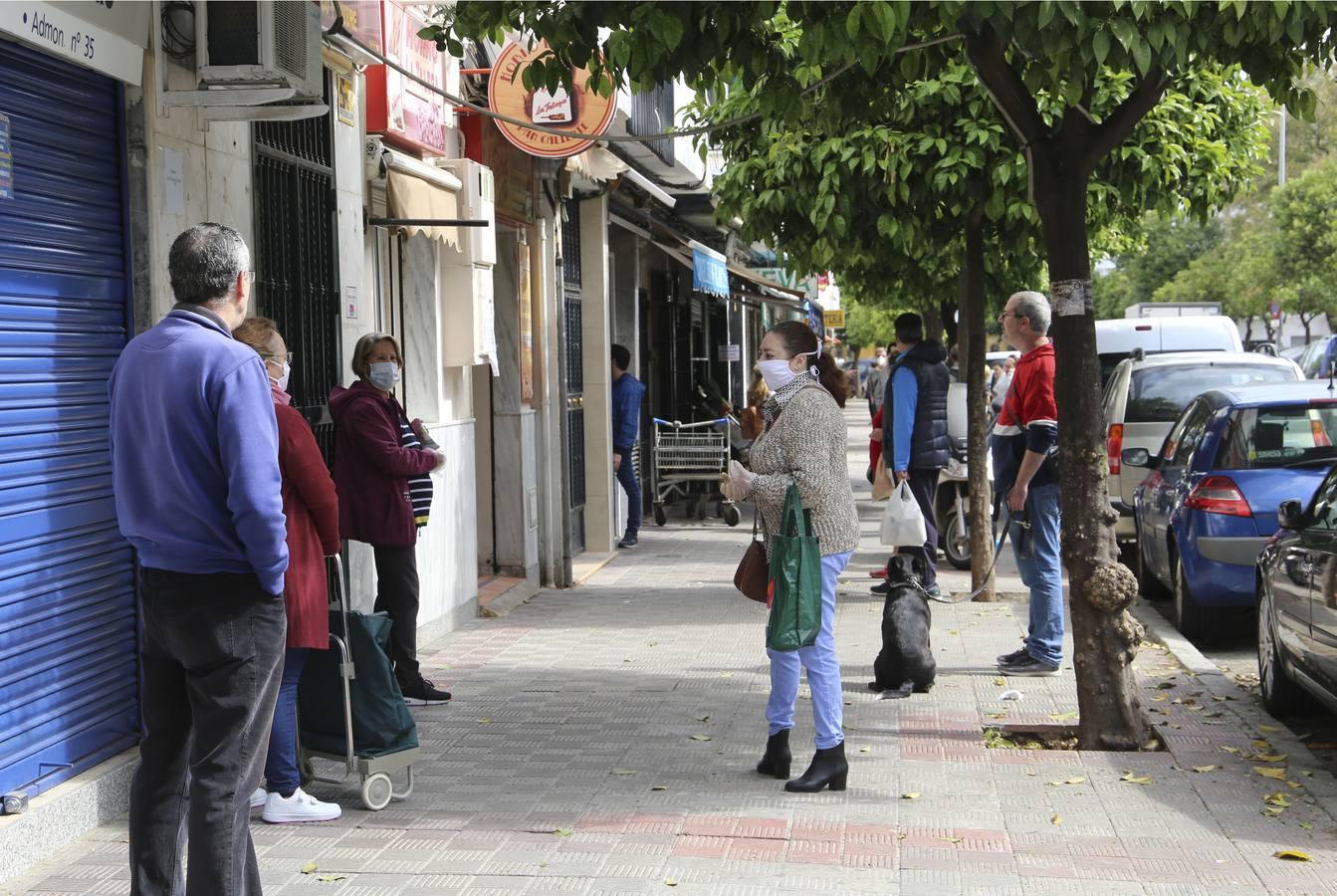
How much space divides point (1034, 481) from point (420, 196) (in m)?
3.92

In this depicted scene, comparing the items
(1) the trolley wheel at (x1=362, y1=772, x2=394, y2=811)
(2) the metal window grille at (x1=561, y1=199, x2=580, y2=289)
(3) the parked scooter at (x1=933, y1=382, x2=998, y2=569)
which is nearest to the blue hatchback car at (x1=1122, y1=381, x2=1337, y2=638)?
(3) the parked scooter at (x1=933, y1=382, x2=998, y2=569)

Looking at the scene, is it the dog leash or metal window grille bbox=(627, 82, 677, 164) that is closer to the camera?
the dog leash

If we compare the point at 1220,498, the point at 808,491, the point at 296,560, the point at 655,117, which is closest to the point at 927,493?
the point at 1220,498

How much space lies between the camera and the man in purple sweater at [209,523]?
13.5ft

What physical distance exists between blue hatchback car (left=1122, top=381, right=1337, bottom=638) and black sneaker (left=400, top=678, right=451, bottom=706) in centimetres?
465

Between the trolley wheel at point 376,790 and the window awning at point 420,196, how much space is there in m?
3.96

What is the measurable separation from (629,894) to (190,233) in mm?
2454

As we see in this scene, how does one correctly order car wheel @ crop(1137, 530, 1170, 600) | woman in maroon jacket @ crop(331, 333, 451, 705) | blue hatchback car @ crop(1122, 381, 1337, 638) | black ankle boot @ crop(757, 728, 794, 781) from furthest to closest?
car wheel @ crop(1137, 530, 1170, 600)
blue hatchback car @ crop(1122, 381, 1337, 638)
woman in maroon jacket @ crop(331, 333, 451, 705)
black ankle boot @ crop(757, 728, 794, 781)

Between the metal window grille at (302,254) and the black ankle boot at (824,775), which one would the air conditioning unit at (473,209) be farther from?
the black ankle boot at (824,775)

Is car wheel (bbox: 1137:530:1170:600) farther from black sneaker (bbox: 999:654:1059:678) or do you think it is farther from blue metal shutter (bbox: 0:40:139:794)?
blue metal shutter (bbox: 0:40:139:794)

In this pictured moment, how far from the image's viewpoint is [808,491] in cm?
624

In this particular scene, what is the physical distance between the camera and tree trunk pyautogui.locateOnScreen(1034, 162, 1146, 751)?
274 inches

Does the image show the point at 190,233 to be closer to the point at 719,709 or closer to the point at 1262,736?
the point at 719,709

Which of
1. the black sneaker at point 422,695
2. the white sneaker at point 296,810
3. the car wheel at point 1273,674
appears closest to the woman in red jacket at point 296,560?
the white sneaker at point 296,810
